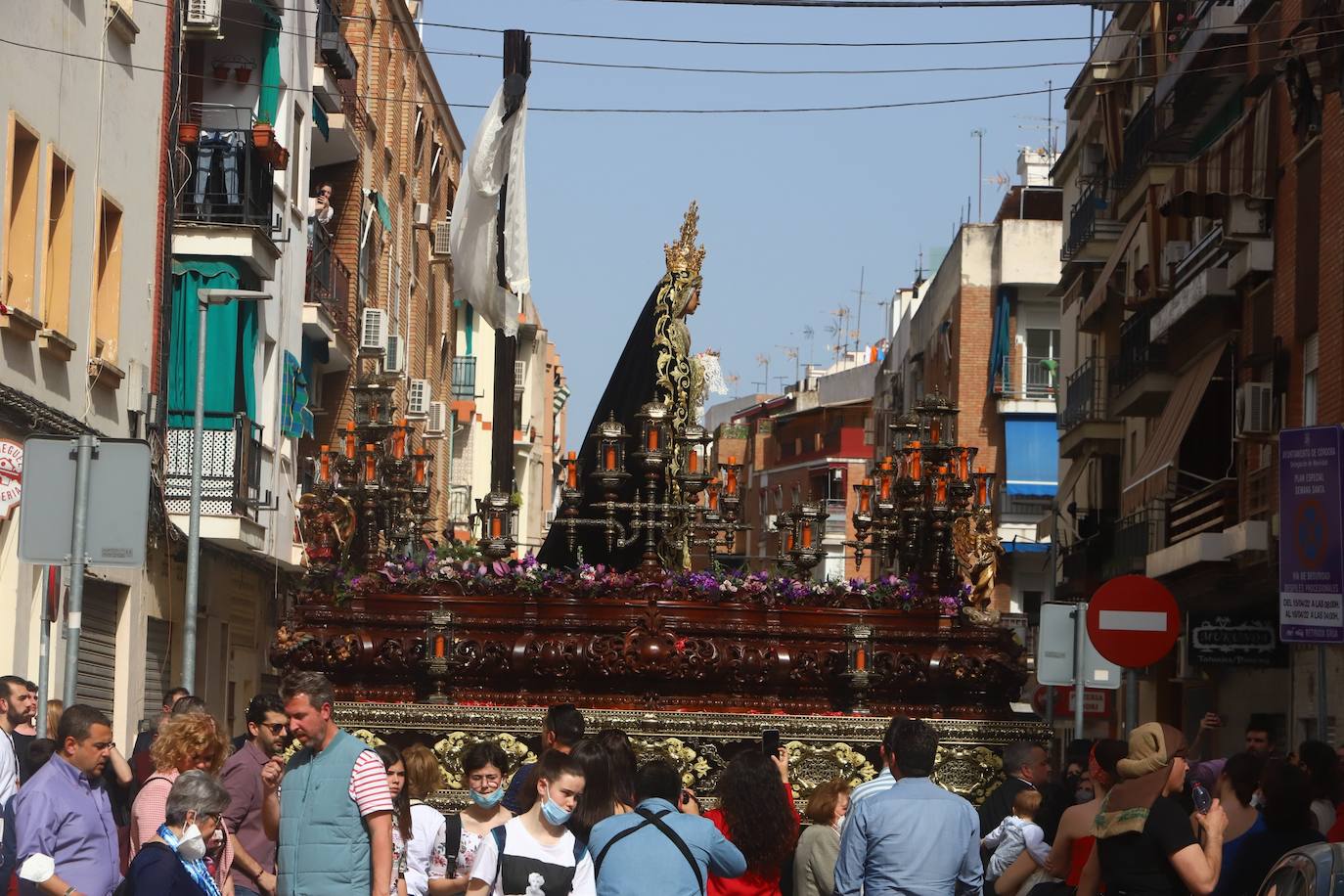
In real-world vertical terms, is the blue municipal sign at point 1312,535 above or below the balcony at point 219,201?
below

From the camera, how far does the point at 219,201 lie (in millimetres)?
27469

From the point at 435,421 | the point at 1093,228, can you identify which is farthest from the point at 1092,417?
the point at 435,421

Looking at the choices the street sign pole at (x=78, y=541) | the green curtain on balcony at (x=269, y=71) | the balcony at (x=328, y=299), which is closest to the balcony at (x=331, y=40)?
the balcony at (x=328, y=299)

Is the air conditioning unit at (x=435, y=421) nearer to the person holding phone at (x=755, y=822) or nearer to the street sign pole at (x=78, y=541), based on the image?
the street sign pole at (x=78, y=541)

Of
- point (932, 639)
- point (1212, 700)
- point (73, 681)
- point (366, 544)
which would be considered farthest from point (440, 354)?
point (73, 681)

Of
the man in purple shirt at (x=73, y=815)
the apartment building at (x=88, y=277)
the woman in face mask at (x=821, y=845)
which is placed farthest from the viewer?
the apartment building at (x=88, y=277)

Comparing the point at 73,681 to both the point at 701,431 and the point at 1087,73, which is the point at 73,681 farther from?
the point at 1087,73

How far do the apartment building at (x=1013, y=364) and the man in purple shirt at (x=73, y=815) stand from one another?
41.4 m

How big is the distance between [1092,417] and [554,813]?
31.6m

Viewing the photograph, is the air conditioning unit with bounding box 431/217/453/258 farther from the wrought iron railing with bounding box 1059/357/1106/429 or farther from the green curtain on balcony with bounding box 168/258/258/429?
the green curtain on balcony with bounding box 168/258/258/429

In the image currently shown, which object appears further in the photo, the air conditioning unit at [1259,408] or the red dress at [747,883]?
the air conditioning unit at [1259,408]

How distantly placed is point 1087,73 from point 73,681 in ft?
108

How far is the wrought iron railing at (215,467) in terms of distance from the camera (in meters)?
26.6

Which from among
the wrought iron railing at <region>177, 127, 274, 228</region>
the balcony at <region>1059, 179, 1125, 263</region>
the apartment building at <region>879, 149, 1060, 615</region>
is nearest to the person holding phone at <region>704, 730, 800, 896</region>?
the wrought iron railing at <region>177, 127, 274, 228</region>
